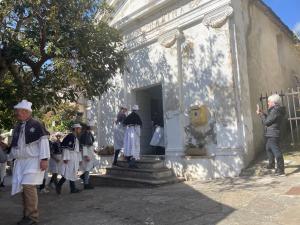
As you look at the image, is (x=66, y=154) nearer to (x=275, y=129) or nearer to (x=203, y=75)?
(x=203, y=75)

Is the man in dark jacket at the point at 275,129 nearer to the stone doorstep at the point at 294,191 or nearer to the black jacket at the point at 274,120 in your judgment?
the black jacket at the point at 274,120

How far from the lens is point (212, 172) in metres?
10.3

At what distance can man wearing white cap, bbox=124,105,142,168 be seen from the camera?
1081cm

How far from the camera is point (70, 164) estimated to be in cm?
956

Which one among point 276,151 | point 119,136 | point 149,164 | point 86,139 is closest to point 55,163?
point 86,139

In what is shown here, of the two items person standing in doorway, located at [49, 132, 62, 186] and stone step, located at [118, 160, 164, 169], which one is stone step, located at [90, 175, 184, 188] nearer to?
stone step, located at [118, 160, 164, 169]

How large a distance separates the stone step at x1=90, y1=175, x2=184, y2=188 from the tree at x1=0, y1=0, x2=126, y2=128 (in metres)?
2.58

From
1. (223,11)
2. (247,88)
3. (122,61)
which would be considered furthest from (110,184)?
(223,11)

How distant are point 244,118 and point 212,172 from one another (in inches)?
67.0

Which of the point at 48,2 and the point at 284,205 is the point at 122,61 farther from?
the point at 284,205

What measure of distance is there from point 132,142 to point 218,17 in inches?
168

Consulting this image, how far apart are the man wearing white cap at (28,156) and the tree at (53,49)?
229 cm

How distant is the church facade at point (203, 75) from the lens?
10.2m

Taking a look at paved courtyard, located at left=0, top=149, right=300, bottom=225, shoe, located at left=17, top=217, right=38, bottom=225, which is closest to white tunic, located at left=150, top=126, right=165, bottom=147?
paved courtyard, located at left=0, top=149, right=300, bottom=225
